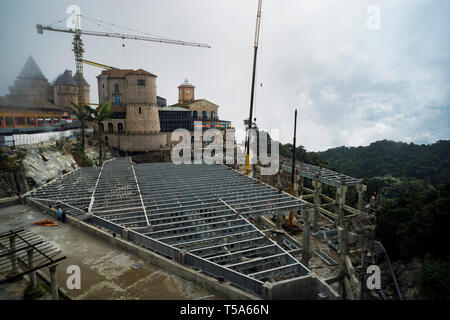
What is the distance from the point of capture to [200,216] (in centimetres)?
1670

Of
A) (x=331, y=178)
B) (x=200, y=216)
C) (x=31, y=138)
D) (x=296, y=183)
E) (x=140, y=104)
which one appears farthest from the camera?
(x=140, y=104)

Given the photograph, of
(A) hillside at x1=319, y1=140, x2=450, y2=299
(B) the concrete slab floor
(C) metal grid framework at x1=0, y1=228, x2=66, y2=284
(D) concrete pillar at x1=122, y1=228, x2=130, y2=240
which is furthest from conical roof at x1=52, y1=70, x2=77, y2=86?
(A) hillside at x1=319, y1=140, x2=450, y2=299

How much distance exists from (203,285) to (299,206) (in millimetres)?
9493

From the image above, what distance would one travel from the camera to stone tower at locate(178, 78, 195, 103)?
76000mm

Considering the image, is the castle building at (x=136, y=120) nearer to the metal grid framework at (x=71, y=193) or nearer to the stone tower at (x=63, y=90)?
the stone tower at (x=63, y=90)

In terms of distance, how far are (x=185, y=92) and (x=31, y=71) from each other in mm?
40587

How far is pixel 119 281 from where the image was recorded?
10.4m

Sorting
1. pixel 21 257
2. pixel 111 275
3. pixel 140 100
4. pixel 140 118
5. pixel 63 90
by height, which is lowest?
pixel 111 275

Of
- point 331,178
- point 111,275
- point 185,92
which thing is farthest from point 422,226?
point 185,92

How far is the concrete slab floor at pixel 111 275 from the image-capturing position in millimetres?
9594

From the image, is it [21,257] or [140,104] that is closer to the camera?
[21,257]

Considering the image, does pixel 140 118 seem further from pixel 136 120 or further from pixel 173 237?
pixel 173 237

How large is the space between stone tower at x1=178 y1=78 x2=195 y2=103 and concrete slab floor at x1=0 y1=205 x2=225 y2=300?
64.8 m

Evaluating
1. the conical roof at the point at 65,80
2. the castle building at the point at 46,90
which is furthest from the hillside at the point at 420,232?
the conical roof at the point at 65,80
